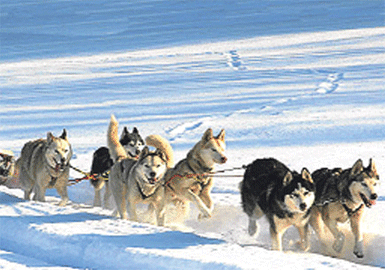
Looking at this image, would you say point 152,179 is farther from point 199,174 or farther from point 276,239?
point 276,239

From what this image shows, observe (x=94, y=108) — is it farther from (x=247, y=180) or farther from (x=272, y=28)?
(x=272, y=28)

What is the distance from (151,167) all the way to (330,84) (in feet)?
22.6

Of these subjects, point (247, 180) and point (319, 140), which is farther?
point (319, 140)

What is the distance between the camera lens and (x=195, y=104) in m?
10.3

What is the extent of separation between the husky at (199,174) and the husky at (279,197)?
0.36 metres

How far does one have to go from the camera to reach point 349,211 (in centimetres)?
466

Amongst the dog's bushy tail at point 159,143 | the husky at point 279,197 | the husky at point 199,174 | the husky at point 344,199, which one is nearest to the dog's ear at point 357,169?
the husky at point 344,199

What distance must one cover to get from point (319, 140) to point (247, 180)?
294cm

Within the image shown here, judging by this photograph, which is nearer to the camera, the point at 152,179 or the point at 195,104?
the point at 152,179

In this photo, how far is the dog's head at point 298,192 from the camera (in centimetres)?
443

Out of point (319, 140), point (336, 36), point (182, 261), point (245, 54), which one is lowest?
point (182, 261)

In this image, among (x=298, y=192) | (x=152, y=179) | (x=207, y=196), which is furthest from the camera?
(x=207, y=196)

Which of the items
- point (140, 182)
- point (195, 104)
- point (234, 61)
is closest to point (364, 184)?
point (140, 182)

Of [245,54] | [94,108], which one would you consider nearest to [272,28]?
A: [245,54]
